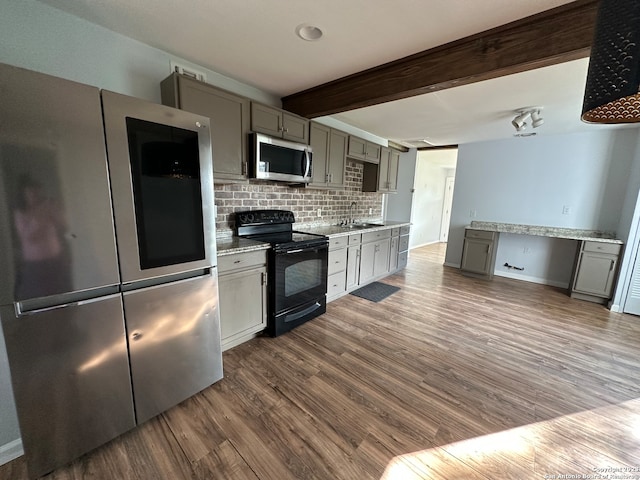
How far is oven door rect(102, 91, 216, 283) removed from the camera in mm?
1312

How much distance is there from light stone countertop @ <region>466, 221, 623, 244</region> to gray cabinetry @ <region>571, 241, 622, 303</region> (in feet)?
0.38

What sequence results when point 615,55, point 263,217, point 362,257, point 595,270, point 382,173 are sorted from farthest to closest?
point 382,173, point 362,257, point 595,270, point 263,217, point 615,55

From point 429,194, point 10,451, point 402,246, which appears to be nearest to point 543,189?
point 402,246

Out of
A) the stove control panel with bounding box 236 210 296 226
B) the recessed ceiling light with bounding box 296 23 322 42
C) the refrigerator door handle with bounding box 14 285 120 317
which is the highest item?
the recessed ceiling light with bounding box 296 23 322 42

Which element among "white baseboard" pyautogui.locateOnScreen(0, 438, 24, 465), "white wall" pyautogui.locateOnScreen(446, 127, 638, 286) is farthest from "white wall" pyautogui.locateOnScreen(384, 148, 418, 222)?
"white baseboard" pyautogui.locateOnScreen(0, 438, 24, 465)

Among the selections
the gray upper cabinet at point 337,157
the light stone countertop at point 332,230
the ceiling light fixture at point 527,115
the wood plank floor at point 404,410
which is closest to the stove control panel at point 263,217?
the light stone countertop at point 332,230

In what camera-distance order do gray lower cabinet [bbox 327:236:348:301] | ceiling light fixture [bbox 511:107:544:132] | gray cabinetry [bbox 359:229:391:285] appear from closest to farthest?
1. ceiling light fixture [bbox 511:107:544:132]
2. gray lower cabinet [bbox 327:236:348:301]
3. gray cabinetry [bbox 359:229:391:285]

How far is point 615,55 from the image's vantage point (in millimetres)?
580

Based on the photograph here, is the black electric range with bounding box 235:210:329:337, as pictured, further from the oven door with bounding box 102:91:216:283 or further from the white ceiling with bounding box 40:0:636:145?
the white ceiling with bounding box 40:0:636:145

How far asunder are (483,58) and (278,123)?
5.89ft

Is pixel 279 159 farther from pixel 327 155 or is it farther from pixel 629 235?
pixel 629 235

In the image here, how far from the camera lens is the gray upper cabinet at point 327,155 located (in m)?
3.13

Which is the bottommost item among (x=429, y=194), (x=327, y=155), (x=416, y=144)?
(x=429, y=194)

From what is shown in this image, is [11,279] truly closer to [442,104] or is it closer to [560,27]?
[560,27]
